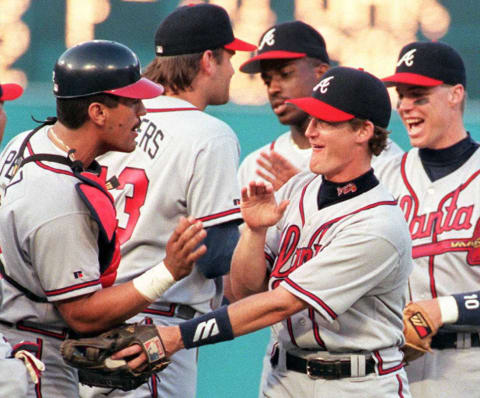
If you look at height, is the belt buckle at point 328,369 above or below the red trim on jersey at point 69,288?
below

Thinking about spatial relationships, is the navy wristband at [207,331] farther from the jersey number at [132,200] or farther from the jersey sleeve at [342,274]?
the jersey number at [132,200]

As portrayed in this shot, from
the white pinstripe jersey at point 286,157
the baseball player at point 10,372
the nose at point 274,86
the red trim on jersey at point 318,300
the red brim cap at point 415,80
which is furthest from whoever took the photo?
the nose at point 274,86

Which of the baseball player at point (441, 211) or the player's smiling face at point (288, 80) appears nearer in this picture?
the baseball player at point (441, 211)

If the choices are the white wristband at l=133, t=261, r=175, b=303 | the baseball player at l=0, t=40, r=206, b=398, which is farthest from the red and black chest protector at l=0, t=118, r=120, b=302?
the white wristband at l=133, t=261, r=175, b=303

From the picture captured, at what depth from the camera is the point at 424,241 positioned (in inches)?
161

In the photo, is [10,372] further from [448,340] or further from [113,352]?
[448,340]

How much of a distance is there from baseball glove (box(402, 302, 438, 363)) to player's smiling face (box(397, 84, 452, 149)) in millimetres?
798

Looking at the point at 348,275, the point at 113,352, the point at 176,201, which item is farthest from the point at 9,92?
the point at 348,275

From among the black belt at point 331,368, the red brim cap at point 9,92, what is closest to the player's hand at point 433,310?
the black belt at point 331,368

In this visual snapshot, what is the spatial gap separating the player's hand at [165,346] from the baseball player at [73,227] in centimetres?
10

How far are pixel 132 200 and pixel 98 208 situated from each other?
782 millimetres

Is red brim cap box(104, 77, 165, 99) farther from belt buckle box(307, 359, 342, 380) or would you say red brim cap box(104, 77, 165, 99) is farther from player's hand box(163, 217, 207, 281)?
belt buckle box(307, 359, 342, 380)

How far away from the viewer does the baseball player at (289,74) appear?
4.91m

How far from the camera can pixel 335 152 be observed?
3463mm
